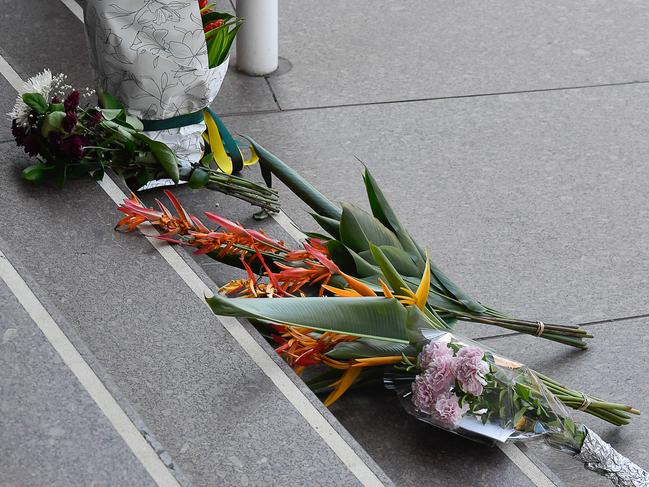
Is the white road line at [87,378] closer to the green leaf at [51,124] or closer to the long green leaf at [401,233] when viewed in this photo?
the green leaf at [51,124]

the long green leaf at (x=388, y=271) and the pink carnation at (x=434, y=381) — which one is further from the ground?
the long green leaf at (x=388, y=271)

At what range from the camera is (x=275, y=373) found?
2.14 m

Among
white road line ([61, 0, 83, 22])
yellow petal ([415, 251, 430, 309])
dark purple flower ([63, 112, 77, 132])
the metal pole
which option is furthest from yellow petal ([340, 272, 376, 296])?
white road line ([61, 0, 83, 22])

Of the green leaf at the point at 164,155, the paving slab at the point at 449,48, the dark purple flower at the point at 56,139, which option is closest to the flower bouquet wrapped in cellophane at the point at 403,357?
the green leaf at the point at 164,155

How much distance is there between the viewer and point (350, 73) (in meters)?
4.18

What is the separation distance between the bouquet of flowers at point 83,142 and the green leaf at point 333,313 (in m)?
0.89

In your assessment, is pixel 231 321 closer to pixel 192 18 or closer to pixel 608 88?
pixel 192 18

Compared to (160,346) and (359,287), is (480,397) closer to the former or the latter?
(359,287)

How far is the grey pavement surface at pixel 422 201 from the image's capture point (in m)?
2.14

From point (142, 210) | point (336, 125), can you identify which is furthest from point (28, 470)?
point (336, 125)

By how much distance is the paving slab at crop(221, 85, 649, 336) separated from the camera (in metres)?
3.07

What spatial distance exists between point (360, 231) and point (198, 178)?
742 mm

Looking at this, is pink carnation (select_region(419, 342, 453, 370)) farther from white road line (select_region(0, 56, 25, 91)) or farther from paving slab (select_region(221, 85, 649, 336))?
white road line (select_region(0, 56, 25, 91))

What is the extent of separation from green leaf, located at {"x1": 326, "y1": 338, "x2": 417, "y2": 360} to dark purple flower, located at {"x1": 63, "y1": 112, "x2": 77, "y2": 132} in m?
1.01
